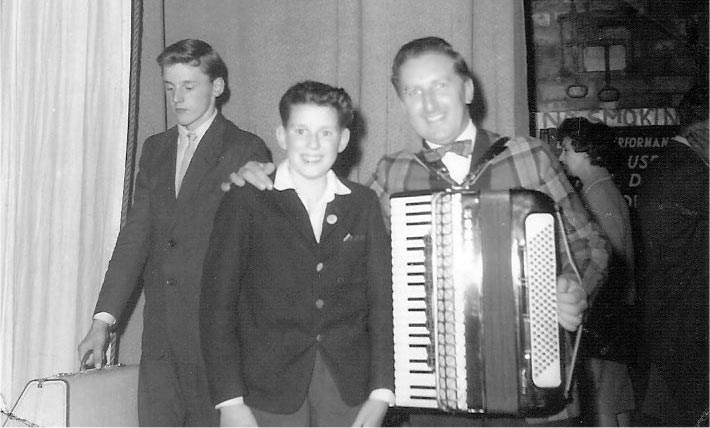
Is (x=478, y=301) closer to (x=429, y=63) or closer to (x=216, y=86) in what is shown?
(x=429, y=63)

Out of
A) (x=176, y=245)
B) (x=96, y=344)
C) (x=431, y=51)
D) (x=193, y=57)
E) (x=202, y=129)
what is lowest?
(x=96, y=344)

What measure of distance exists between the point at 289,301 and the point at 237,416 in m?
0.28

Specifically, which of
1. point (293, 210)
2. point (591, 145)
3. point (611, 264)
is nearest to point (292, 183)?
point (293, 210)

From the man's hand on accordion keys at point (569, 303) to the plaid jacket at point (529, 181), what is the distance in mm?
121

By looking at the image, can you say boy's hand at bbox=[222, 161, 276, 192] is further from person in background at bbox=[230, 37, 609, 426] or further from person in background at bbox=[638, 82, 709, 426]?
person in background at bbox=[638, 82, 709, 426]

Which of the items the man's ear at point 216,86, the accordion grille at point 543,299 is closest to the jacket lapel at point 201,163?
the man's ear at point 216,86

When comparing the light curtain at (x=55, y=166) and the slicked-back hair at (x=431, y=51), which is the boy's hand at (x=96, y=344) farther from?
the slicked-back hair at (x=431, y=51)

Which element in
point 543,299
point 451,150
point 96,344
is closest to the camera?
point 543,299

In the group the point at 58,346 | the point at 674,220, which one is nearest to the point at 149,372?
the point at 58,346

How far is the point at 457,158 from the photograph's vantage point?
Result: 1609 mm

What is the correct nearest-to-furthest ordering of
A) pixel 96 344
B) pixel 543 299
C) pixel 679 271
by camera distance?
pixel 543 299
pixel 96 344
pixel 679 271

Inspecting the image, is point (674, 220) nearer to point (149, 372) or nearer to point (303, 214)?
point (303, 214)

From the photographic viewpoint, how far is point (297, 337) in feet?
4.78

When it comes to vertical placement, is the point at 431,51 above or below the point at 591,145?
above
